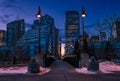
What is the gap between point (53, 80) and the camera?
13.8 metres

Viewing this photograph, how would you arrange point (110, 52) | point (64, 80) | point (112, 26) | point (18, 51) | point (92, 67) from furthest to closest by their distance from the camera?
1. point (18, 51)
2. point (110, 52)
3. point (112, 26)
4. point (92, 67)
5. point (64, 80)

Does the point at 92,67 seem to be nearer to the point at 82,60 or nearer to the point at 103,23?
the point at 82,60

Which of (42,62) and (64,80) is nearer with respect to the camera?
(64,80)

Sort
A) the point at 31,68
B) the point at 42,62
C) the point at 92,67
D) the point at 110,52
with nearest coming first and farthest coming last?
the point at 31,68, the point at 92,67, the point at 42,62, the point at 110,52

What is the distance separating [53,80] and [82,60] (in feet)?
48.6

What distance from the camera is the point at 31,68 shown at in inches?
759

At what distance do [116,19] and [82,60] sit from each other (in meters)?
39.4

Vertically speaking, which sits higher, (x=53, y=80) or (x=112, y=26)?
(x=112, y=26)

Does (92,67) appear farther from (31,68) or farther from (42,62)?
(42,62)

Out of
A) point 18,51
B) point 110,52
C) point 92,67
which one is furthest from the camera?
point 18,51

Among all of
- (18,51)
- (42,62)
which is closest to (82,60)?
(42,62)

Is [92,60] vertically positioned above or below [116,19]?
below

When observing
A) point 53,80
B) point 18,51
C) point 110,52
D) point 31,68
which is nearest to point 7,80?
point 53,80

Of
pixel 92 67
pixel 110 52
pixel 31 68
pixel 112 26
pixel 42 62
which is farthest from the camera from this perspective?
pixel 110 52
